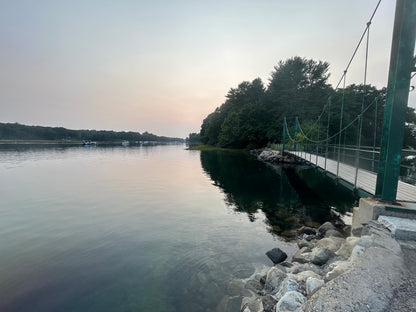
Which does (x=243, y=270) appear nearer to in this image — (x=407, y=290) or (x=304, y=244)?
(x=304, y=244)

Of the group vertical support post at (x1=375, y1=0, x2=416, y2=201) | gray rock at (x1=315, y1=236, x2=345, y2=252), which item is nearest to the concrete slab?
vertical support post at (x1=375, y1=0, x2=416, y2=201)

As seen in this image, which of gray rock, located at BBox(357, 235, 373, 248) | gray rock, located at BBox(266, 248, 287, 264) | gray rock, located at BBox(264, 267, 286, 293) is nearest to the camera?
gray rock, located at BBox(357, 235, 373, 248)

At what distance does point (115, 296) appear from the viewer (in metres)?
4.11

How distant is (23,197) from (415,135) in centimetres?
5555

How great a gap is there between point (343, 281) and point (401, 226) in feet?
6.11

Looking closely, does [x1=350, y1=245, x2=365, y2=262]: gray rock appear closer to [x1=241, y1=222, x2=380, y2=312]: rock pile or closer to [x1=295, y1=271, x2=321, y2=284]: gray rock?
[x1=241, y1=222, x2=380, y2=312]: rock pile

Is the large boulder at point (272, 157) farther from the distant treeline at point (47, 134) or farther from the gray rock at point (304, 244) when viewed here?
the distant treeline at point (47, 134)

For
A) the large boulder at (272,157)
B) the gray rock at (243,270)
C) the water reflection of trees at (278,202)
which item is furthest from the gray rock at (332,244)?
the large boulder at (272,157)

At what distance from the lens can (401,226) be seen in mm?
3422

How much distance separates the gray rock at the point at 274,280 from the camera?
150 inches

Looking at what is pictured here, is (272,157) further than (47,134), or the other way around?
(47,134)

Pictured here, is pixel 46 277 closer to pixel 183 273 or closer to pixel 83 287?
pixel 83 287

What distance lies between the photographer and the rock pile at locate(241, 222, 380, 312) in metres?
2.90

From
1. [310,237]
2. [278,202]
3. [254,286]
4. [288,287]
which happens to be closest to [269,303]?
[288,287]
